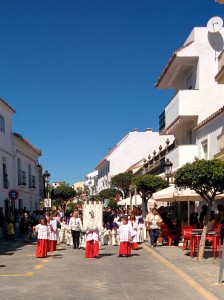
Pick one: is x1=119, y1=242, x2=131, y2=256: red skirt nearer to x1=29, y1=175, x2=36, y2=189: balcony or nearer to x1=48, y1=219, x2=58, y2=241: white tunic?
x1=48, y1=219, x2=58, y2=241: white tunic

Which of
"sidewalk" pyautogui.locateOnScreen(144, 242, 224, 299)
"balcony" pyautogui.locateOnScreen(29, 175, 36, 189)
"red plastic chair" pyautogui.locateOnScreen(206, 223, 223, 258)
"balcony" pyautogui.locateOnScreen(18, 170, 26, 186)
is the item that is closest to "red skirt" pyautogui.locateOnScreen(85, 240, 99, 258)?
"sidewalk" pyautogui.locateOnScreen(144, 242, 224, 299)

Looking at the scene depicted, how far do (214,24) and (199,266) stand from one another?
17.6 m

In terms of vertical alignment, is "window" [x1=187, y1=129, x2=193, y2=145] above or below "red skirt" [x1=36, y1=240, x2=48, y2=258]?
above

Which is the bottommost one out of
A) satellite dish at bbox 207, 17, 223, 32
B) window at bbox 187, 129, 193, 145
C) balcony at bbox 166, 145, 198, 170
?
balcony at bbox 166, 145, 198, 170

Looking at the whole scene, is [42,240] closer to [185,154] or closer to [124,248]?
[124,248]

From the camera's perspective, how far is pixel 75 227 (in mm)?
18641

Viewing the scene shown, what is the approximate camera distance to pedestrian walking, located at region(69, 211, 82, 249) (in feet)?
61.2

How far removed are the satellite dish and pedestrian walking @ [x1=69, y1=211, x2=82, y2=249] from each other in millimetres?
13918

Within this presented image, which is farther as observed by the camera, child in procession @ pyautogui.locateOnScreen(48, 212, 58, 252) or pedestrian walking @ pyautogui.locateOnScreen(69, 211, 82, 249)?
pedestrian walking @ pyautogui.locateOnScreen(69, 211, 82, 249)

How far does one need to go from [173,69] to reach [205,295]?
2137 cm

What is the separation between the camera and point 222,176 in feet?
43.9

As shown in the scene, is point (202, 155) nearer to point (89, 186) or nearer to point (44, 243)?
point (44, 243)

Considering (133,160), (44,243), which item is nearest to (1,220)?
(44,243)

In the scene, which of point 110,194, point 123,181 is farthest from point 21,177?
point 110,194
